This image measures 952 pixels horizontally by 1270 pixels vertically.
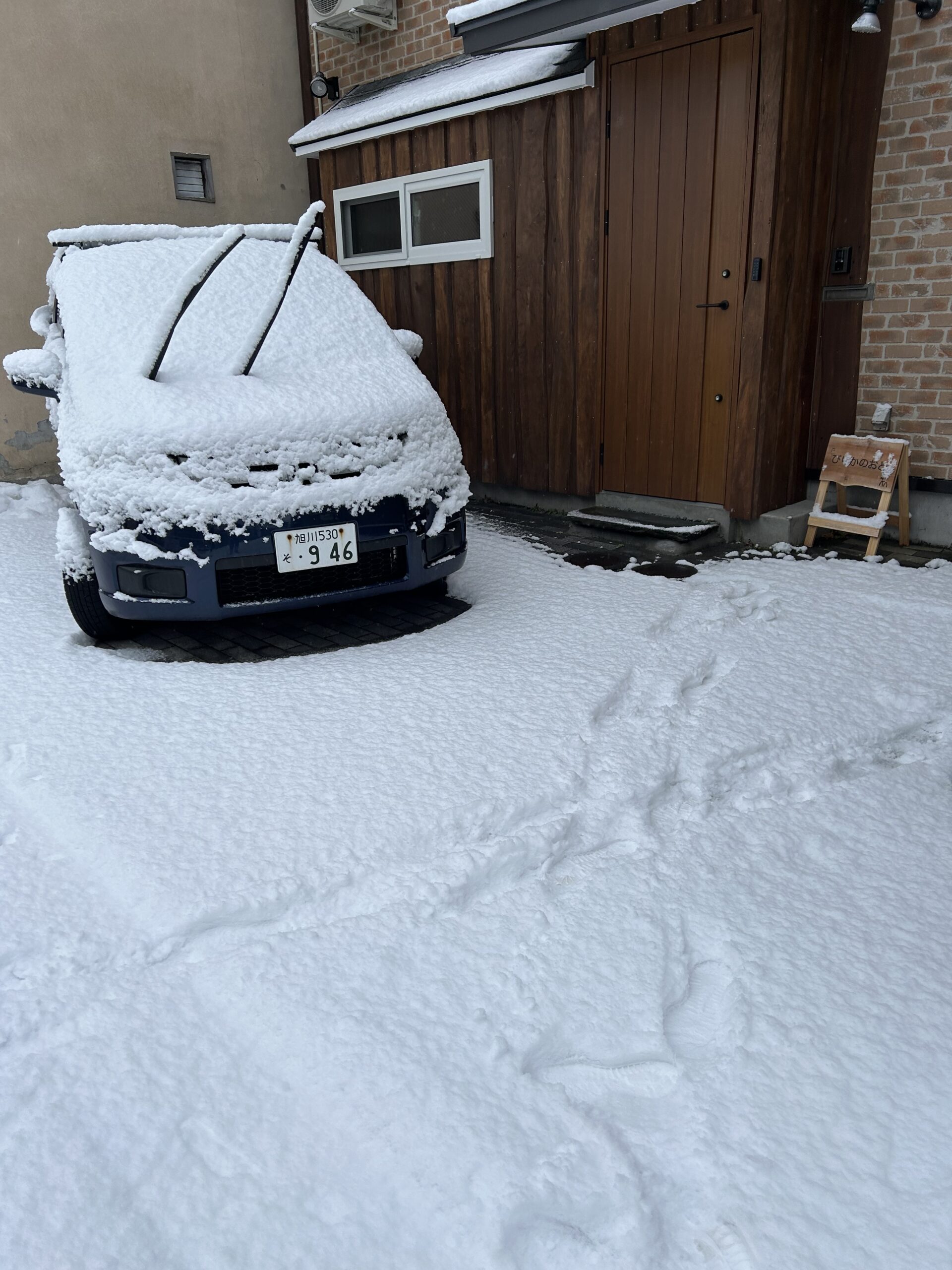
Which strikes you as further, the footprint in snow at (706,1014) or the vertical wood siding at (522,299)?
the vertical wood siding at (522,299)

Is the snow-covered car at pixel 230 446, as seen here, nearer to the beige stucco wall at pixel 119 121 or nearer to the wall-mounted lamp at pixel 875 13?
the wall-mounted lamp at pixel 875 13

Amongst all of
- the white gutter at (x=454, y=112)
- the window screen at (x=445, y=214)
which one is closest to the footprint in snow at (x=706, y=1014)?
the white gutter at (x=454, y=112)

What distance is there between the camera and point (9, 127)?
6984mm

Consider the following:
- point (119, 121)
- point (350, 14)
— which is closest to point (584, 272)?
point (350, 14)

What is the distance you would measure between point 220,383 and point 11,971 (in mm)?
2403

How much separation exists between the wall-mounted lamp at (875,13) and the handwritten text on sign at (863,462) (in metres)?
1.92

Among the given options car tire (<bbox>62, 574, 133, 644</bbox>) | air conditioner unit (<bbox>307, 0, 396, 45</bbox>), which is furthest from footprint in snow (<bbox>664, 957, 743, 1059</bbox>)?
air conditioner unit (<bbox>307, 0, 396, 45</bbox>)

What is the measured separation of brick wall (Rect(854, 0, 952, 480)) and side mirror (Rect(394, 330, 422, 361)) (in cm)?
253

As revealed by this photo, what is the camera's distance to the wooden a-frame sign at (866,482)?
4.79 meters

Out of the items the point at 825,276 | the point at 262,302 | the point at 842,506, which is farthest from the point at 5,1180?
the point at 825,276

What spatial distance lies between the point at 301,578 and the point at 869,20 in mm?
3815

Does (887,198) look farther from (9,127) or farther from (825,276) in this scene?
(9,127)

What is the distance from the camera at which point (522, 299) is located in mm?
6176

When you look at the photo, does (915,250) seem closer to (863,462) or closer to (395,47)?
(863,462)
